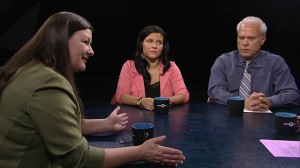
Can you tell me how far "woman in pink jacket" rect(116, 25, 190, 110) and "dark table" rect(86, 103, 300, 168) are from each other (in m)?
0.45

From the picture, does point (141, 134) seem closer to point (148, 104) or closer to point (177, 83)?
point (148, 104)

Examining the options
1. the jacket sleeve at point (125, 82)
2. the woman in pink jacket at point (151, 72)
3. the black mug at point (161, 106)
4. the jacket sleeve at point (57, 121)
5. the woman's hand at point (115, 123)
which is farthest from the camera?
the woman in pink jacket at point (151, 72)

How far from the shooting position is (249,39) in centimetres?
261

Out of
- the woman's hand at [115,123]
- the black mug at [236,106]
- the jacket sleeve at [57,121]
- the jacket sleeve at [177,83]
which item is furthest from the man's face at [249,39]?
the jacket sleeve at [57,121]

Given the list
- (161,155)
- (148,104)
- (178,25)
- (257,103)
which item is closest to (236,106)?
(257,103)

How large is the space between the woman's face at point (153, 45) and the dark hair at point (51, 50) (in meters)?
1.42

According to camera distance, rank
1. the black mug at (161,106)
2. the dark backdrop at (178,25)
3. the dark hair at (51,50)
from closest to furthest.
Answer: the dark hair at (51,50) → the black mug at (161,106) → the dark backdrop at (178,25)

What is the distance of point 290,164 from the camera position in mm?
1211

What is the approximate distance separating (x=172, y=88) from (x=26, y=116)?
65.7 inches

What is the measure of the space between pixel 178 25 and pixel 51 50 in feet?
10.0

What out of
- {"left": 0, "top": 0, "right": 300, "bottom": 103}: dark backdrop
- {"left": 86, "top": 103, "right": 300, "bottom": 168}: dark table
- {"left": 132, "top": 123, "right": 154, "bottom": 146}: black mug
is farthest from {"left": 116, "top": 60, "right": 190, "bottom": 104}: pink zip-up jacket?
{"left": 0, "top": 0, "right": 300, "bottom": 103}: dark backdrop

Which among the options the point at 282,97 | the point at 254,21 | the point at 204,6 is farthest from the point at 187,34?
the point at 282,97

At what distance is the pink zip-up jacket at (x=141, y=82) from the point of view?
2508 millimetres

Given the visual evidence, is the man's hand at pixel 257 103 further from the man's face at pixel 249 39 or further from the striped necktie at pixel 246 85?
the man's face at pixel 249 39
